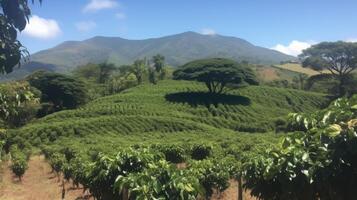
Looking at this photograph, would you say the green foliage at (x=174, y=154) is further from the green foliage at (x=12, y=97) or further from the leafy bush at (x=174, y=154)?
the green foliage at (x=12, y=97)

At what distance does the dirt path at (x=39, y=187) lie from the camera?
29.1 meters

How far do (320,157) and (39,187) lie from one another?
34604mm

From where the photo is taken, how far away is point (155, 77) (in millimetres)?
108375

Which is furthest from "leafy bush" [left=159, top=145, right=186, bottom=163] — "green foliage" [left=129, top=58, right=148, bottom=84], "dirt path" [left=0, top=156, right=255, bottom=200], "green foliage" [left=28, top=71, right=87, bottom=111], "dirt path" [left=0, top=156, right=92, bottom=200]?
"green foliage" [left=129, top=58, right=148, bottom=84]

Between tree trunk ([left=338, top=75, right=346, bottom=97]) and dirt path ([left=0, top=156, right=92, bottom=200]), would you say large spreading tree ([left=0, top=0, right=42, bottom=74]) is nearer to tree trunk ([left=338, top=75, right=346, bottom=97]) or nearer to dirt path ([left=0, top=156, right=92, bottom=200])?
dirt path ([left=0, top=156, right=92, bottom=200])

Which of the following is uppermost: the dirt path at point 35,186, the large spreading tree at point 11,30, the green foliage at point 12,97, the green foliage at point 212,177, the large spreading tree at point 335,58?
the large spreading tree at point 11,30

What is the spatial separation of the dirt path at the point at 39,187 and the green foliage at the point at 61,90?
3423cm

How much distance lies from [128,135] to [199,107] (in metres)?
19.6

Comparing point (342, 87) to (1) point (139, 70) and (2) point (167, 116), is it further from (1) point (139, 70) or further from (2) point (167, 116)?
(1) point (139, 70)

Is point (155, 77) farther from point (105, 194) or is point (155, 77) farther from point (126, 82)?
point (105, 194)

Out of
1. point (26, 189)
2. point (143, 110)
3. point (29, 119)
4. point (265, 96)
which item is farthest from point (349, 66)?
point (26, 189)

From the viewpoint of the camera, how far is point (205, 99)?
81.9 meters

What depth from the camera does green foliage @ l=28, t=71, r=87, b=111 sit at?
83438 millimetres

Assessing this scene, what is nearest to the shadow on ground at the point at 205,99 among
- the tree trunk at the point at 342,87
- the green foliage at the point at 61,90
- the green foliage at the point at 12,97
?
the green foliage at the point at 61,90
